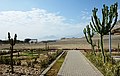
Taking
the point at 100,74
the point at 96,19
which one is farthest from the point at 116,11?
the point at 100,74

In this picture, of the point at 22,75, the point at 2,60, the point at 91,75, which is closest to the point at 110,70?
the point at 91,75

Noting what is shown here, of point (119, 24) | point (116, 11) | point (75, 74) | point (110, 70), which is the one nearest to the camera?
point (110, 70)

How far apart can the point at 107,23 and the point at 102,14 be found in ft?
2.71

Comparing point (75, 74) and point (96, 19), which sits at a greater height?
point (96, 19)

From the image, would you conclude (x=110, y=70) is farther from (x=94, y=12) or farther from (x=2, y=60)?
(x=2, y=60)

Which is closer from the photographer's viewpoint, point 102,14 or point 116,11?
point 116,11

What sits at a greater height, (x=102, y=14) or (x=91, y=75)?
(x=102, y=14)

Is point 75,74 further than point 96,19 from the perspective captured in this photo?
No

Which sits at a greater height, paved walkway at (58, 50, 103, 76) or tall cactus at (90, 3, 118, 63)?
tall cactus at (90, 3, 118, 63)

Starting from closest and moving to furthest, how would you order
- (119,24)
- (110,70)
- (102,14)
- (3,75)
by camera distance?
(110,70) < (3,75) < (102,14) < (119,24)

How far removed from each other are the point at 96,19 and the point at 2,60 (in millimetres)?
7729

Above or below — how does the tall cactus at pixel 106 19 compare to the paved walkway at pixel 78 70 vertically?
above

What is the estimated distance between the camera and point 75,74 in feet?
43.8

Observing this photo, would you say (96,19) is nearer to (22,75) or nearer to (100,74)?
(100,74)
